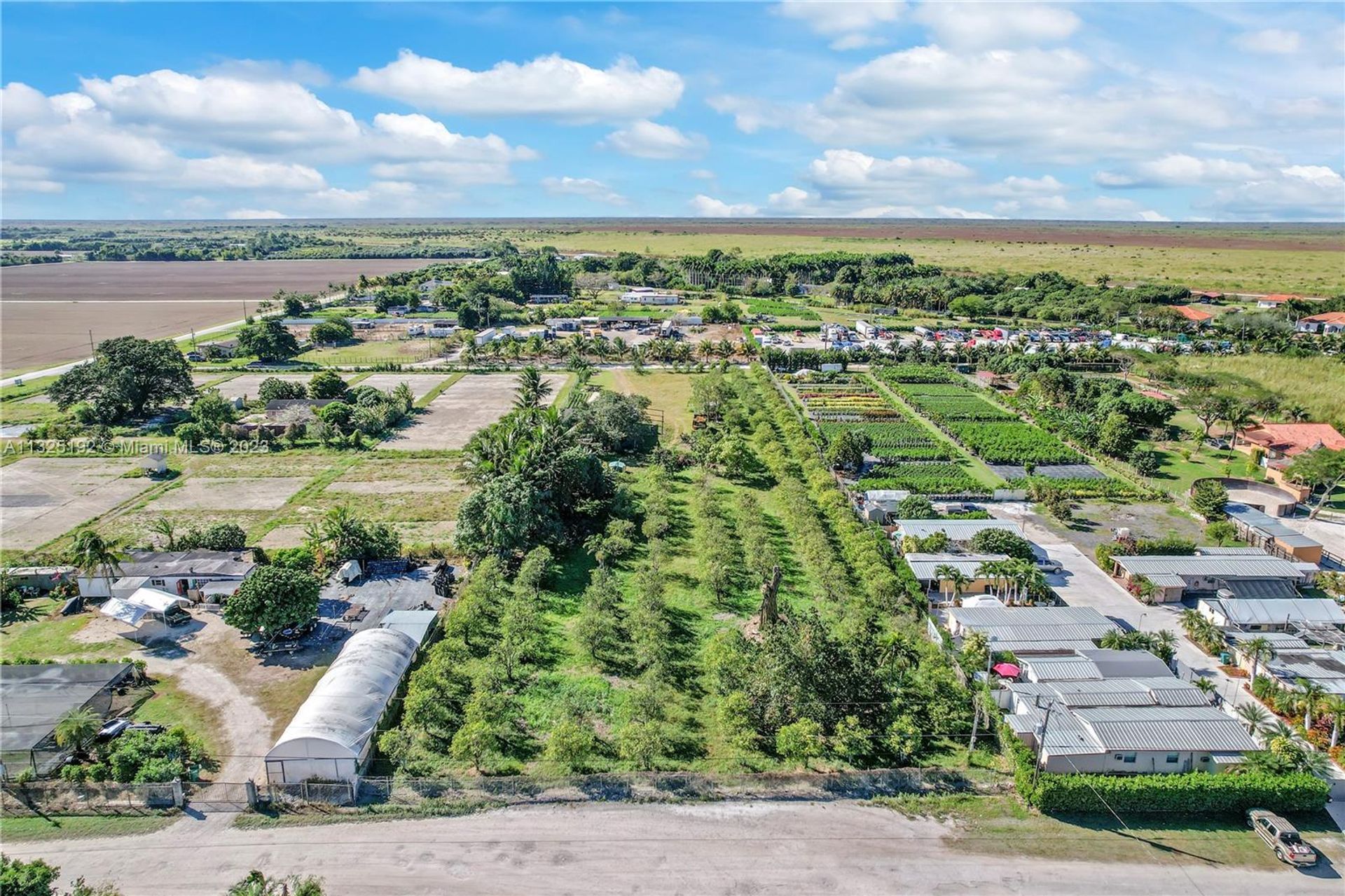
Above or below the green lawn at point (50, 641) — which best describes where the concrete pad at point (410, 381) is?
above

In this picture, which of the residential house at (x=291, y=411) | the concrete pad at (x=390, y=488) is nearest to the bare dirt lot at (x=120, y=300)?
the residential house at (x=291, y=411)

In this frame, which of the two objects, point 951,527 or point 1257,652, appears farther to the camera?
point 951,527

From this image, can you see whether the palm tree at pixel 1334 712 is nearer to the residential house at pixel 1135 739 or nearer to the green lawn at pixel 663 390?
the residential house at pixel 1135 739

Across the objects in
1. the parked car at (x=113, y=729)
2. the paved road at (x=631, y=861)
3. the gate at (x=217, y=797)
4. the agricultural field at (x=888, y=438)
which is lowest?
the paved road at (x=631, y=861)

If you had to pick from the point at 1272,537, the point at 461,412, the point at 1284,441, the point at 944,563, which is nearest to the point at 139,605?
the point at 944,563

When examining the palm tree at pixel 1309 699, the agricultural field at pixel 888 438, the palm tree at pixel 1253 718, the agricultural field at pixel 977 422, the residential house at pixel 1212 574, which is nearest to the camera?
the palm tree at pixel 1253 718

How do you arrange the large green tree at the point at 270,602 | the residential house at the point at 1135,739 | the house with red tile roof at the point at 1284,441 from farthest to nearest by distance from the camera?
1. the house with red tile roof at the point at 1284,441
2. the large green tree at the point at 270,602
3. the residential house at the point at 1135,739

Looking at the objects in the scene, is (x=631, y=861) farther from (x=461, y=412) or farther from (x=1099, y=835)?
(x=461, y=412)
